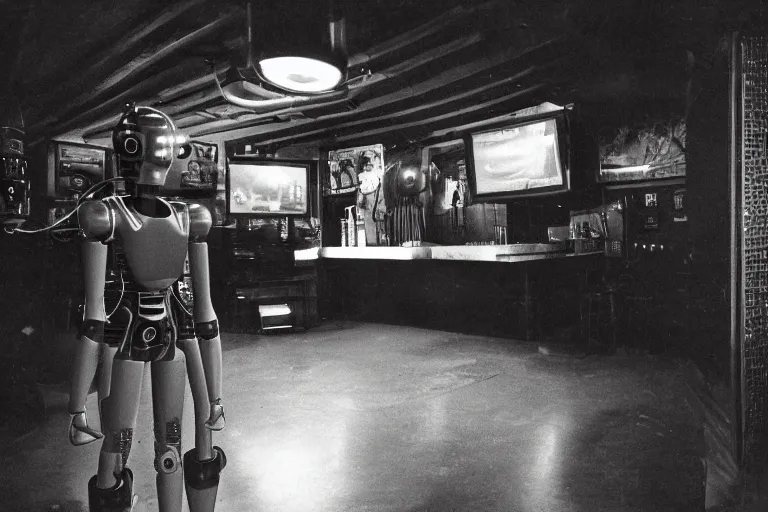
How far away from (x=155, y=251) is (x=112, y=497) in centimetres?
84

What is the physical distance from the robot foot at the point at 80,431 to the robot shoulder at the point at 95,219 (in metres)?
0.57

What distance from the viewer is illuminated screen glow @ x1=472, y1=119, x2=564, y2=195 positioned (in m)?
4.98

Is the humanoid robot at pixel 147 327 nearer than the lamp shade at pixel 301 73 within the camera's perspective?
Yes

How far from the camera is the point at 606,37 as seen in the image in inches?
143

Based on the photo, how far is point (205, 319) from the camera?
1843 millimetres

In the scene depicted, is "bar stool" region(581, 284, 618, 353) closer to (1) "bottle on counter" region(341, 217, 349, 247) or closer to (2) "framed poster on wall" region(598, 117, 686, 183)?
(2) "framed poster on wall" region(598, 117, 686, 183)

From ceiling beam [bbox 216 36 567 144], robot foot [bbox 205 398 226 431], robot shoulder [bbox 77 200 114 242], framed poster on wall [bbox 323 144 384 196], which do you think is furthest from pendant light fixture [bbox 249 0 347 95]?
framed poster on wall [bbox 323 144 384 196]

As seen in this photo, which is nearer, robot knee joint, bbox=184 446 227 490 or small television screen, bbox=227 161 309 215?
robot knee joint, bbox=184 446 227 490

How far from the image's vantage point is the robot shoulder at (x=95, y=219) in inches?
62.0

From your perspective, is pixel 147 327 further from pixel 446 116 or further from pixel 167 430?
pixel 446 116

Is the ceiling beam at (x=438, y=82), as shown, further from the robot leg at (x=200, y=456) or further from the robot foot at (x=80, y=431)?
the robot foot at (x=80, y=431)

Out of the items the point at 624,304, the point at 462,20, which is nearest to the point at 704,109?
the point at 462,20

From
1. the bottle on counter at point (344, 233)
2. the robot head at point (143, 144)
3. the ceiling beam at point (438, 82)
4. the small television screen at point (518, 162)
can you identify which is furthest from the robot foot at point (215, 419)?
the bottle on counter at point (344, 233)

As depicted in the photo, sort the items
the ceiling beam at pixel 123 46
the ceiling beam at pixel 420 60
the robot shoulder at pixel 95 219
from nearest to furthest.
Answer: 1. the robot shoulder at pixel 95 219
2. the ceiling beam at pixel 123 46
3. the ceiling beam at pixel 420 60
